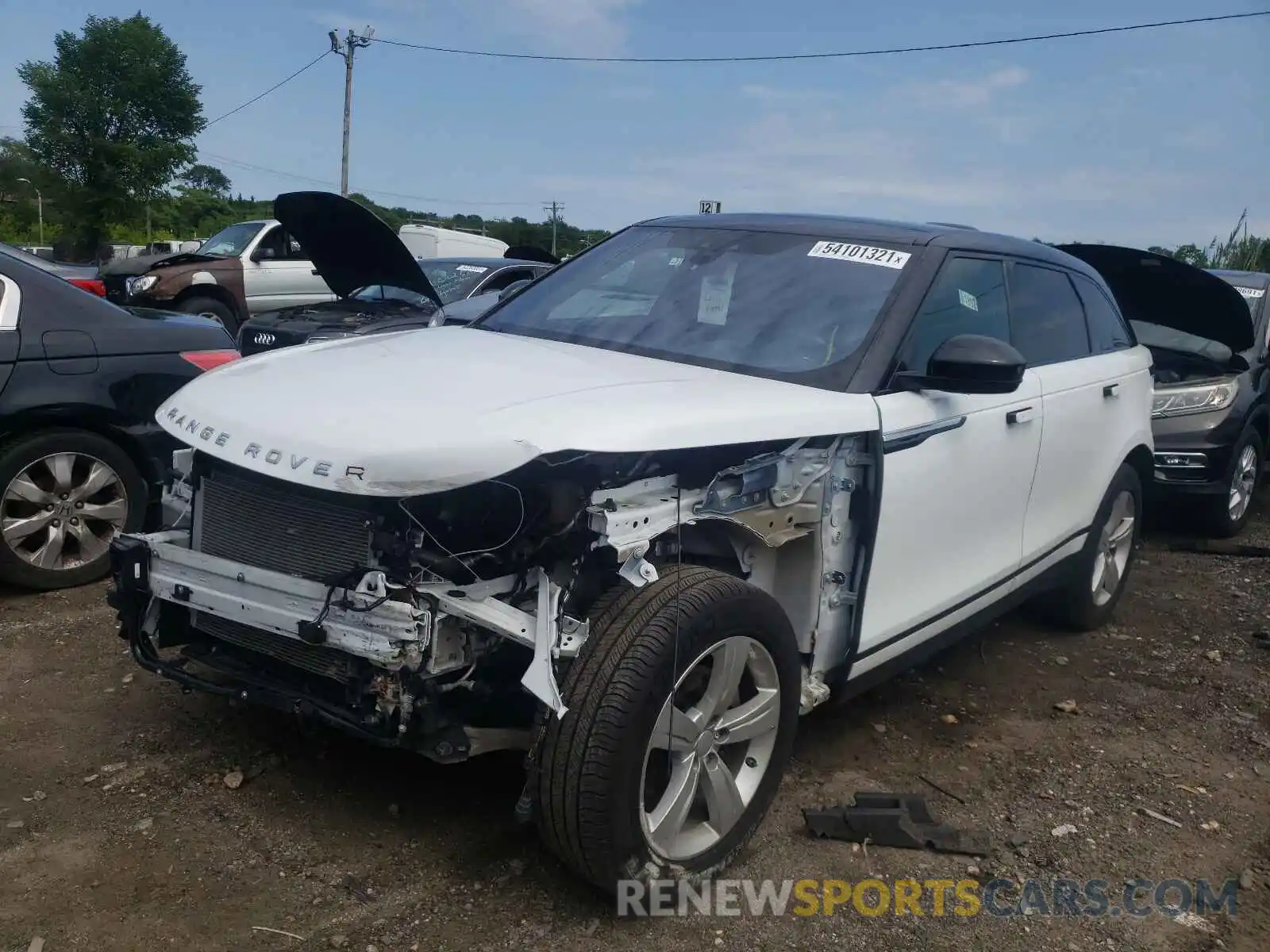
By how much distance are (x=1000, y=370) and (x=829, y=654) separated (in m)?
0.98

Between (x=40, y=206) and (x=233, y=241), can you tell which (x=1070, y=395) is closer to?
(x=233, y=241)

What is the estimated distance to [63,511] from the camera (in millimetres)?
4746

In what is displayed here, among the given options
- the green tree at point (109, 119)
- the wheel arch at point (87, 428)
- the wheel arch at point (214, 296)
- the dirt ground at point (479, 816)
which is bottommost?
the dirt ground at point (479, 816)

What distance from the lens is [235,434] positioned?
2746mm

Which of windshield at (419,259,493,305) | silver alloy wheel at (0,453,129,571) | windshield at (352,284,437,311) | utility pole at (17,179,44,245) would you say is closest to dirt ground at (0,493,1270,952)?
silver alloy wheel at (0,453,129,571)

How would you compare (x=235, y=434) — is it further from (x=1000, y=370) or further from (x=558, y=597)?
(x=1000, y=370)

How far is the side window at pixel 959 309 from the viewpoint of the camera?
3.54 m

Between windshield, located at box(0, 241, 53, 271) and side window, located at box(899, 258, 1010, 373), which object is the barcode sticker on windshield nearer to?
side window, located at box(899, 258, 1010, 373)

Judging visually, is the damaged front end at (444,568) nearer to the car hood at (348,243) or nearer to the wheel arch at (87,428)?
the wheel arch at (87,428)

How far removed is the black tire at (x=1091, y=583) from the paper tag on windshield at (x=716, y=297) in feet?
7.21

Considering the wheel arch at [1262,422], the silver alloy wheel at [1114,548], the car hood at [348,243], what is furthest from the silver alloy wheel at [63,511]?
the wheel arch at [1262,422]

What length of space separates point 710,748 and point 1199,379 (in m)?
5.90

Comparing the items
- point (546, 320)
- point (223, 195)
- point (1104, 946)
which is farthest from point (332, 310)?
point (223, 195)

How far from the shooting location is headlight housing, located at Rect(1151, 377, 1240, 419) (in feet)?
23.5
